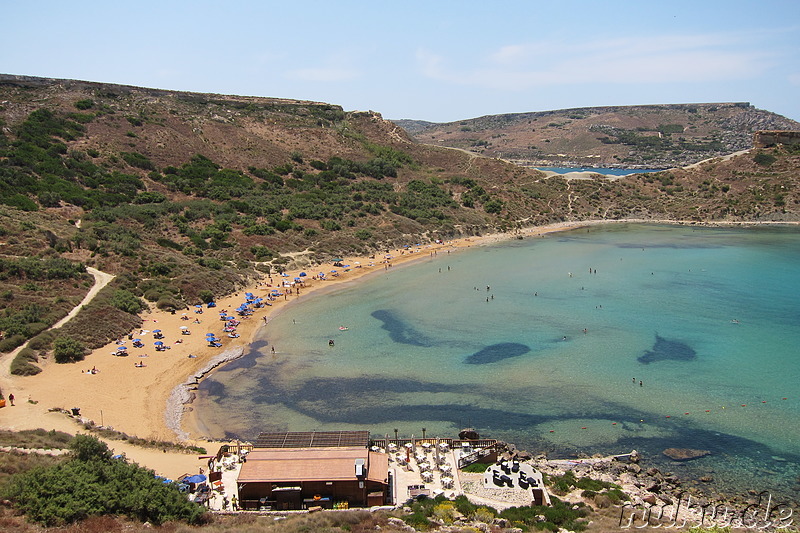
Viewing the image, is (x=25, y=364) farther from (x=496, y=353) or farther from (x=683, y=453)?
(x=683, y=453)

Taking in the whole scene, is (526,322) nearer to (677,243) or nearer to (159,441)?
(159,441)

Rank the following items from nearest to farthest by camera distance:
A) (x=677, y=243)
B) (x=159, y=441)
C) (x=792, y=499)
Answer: (x=792, y=499)
(x=159, y=441)
(x=677, y=243)

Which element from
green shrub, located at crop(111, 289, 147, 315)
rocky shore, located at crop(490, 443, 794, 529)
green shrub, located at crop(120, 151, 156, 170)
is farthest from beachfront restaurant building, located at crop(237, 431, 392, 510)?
green shrub, located at crop(120, 151, 156, 170)

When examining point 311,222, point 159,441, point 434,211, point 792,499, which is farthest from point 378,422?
point 434,211

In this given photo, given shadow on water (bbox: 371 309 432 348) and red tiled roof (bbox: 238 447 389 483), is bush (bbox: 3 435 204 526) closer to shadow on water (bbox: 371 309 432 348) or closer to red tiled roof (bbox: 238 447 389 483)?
red tiled roof (bbox: 238 447 389 483)

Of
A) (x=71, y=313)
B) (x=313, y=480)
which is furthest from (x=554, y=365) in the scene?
(x=71, y=313)
